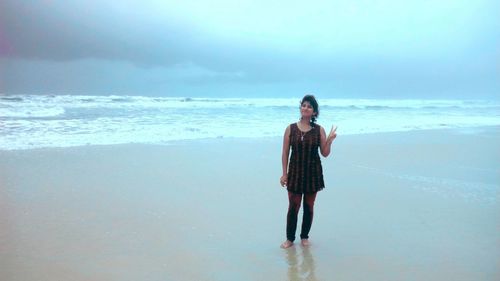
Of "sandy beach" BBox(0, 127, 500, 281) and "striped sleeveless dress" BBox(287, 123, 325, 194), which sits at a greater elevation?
"striped sleeveless dress" BBox(287, 123, 325, 194)

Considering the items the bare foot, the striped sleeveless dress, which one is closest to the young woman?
the striped sleeveless dress

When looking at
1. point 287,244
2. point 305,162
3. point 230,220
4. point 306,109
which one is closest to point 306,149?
point 305,162

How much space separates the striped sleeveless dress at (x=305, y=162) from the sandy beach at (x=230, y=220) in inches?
29.6

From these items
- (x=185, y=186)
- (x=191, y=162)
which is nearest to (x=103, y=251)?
(x=185, y=186)

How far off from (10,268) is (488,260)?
4.76 m

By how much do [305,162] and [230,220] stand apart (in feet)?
5.52

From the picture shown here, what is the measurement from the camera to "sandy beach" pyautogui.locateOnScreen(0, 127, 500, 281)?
13.9 feet

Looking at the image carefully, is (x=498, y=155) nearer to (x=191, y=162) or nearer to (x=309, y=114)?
(x=191, y=162)

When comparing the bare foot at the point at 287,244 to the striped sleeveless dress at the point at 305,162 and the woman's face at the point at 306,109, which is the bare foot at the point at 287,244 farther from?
the woman's face at the point at 306,109

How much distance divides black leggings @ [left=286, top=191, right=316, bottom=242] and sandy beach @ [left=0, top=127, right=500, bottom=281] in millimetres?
230

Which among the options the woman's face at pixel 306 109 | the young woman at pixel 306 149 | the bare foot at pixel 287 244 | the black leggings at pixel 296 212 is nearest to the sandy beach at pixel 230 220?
the bare foot at pixel 287 244

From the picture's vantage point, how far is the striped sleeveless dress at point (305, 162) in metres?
4.50

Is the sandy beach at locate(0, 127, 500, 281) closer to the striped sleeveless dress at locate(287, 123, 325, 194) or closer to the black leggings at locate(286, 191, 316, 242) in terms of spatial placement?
the black leggings at locate(286, 191, 316, 242)

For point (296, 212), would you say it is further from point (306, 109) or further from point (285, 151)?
point (306, 109)
